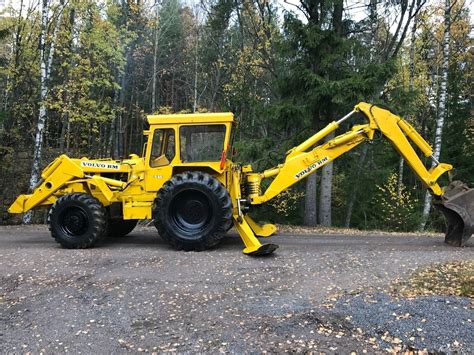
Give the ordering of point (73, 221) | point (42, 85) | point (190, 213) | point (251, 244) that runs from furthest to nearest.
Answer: point (42, 85)
point (73, 221)
point (190, 213)
point (251, 244)

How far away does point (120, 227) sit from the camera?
1067 centimetres

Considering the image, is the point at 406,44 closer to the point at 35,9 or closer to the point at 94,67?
the point at 94,67

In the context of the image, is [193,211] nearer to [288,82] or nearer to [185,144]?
[185,144]

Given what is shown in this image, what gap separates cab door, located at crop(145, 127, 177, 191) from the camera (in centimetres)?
885

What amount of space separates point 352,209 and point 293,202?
3.38 metres

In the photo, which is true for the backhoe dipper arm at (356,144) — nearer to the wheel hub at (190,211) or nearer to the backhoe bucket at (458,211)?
the backhoe bucket at (458,211)

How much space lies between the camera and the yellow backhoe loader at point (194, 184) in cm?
845

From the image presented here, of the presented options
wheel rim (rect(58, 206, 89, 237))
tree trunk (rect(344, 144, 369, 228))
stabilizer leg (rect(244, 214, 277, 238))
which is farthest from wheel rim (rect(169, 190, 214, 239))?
tree trunk (rect(344, 144, 369, 228))

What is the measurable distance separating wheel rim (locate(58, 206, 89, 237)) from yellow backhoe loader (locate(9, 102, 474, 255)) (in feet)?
0.06

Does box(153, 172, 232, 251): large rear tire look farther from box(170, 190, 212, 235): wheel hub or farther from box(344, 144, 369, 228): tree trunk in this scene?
box(344, 144, 369, 228): tree trunk

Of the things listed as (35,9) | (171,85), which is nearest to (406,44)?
(171,85)

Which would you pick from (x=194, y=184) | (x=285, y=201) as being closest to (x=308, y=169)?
(x=194, y=184)

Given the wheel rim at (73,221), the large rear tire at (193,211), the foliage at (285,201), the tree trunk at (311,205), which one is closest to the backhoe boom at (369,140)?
the large rear tire at (193,211)

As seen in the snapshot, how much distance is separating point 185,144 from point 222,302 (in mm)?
3869
